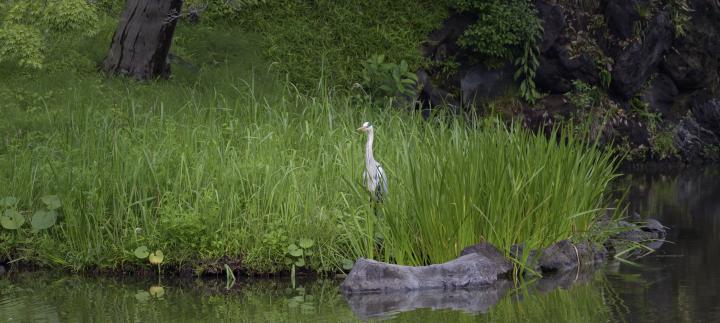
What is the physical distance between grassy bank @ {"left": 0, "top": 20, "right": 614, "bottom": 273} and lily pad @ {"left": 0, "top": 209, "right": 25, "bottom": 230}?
0.13 meters

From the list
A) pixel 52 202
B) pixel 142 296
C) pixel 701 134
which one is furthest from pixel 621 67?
pixel 142 296

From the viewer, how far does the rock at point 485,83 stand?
54.0 feet

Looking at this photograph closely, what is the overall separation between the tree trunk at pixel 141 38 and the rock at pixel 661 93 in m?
9.02

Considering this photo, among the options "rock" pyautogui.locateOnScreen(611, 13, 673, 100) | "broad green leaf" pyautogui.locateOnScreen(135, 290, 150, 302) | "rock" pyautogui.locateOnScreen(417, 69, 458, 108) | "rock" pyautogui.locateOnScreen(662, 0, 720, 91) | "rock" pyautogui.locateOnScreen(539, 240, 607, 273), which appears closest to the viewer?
"broad green leaf" pyautogui.locateOnScreen(135, 290, 150, 302)

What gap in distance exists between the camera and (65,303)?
796cm

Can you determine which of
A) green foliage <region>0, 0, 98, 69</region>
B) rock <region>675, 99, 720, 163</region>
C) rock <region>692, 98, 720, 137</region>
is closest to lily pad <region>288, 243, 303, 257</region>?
green foliage <region>0, 0, 98, 69</region>

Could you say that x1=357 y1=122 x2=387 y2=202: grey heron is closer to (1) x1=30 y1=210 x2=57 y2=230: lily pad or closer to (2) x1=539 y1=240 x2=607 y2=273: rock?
(2) x1=539 y1=240 x2=607 y2=273: rock

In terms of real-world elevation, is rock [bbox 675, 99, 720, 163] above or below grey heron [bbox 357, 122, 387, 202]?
below

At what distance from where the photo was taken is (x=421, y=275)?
8211mm

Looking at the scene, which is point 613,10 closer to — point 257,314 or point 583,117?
point 583,117

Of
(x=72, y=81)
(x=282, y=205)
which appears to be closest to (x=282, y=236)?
(x=282, y=205)

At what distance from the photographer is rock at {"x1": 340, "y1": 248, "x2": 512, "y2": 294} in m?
8.10

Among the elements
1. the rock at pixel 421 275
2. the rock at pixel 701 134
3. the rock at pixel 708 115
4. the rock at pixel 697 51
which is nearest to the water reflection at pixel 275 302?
the rock at pixel 421 275

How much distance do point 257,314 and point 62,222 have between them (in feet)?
8.44
